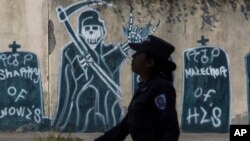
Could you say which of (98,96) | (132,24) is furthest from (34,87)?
(132,24)

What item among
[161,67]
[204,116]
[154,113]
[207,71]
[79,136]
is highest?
[161,67]

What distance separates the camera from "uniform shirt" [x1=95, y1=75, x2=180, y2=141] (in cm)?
411

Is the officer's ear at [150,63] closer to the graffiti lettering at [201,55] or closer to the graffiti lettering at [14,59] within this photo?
the graffiti lettering at [201,55]

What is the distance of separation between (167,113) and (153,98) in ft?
0.45

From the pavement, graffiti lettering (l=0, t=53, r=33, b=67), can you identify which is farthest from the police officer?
graffiti lettering (l=0, t=53, r=33, b=67)

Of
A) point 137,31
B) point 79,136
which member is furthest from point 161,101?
point 137,31

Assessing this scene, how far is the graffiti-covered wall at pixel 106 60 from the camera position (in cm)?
1113

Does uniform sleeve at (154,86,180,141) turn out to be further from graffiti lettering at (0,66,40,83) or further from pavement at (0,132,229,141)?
graffiti lettering at (0,66,40,83)

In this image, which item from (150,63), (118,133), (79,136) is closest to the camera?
(150,63)

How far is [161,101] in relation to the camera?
13.6 feet

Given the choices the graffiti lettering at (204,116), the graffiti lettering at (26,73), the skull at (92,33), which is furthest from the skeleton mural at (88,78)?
the graffiti lettering at (204,116)

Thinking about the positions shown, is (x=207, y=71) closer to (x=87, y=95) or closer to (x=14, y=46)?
(x=87, y=95)

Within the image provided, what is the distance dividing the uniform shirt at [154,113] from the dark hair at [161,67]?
0.04m

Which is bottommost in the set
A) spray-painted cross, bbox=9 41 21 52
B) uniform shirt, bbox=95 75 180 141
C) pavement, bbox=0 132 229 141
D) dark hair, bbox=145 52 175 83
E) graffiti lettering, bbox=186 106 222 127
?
pavement, bbox=0 132 229 141
